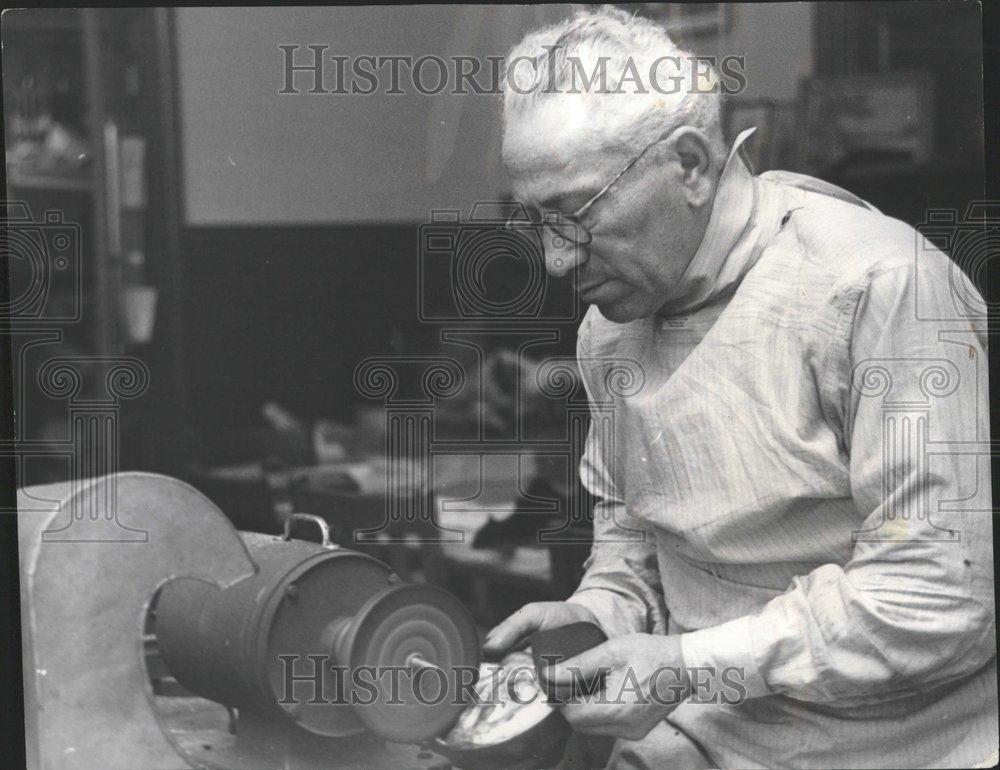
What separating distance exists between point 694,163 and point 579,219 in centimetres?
19

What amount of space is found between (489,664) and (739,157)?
918 millimetres

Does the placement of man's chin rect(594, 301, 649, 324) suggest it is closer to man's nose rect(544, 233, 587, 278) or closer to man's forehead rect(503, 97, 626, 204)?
man's nose rect(544, 233, 587, 278)

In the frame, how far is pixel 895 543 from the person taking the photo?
171 centimetres

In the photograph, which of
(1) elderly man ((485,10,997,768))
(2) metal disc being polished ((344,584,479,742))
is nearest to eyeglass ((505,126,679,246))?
(1) elderly man ((485,10,997,768))

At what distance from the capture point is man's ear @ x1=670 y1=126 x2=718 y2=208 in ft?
5.85

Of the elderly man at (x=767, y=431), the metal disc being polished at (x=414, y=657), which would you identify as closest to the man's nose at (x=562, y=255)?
the elderly man at (x=767, y=431)

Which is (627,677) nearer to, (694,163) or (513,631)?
(513,631)

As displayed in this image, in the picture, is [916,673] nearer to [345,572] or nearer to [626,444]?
[626,444]

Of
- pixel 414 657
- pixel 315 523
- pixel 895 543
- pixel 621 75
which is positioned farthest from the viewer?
pixel 315 523

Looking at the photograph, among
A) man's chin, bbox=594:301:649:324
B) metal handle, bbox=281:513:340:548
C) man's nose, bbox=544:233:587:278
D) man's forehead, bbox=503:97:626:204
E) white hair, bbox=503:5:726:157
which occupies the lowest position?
metal handle, bbox=281:513:340:548

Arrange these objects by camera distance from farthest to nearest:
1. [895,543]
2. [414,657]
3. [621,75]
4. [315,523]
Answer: [315,523]
[414,657]
[621,75]
[895,543]

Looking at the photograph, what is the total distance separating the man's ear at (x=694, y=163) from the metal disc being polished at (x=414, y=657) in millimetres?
748

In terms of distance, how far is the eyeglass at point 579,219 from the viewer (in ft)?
5.79

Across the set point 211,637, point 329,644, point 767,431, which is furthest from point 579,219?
point 211,637
